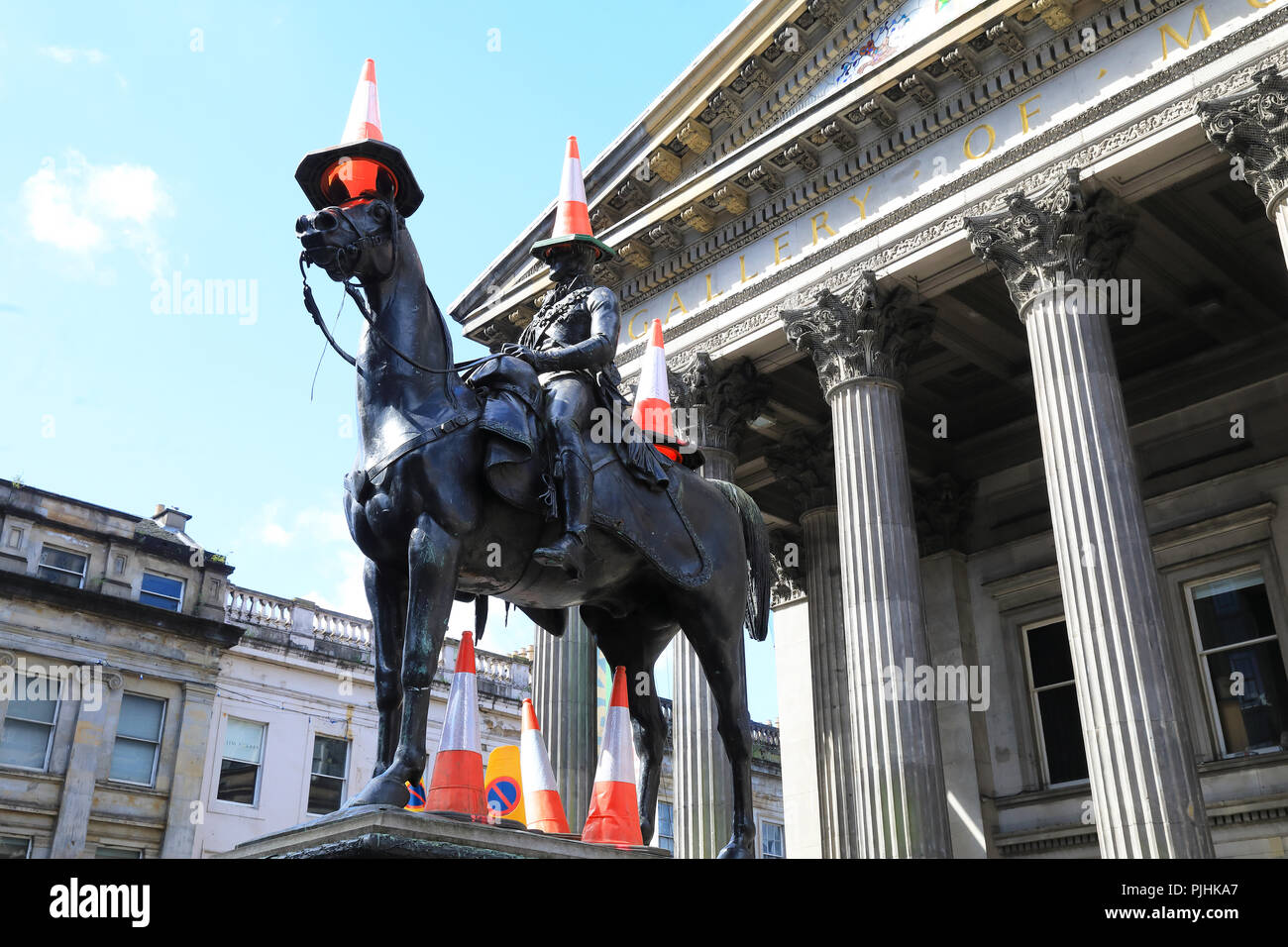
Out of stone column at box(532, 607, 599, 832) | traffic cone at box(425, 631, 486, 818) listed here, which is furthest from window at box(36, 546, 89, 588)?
traffic cone at box(425, 631, 486, 818)

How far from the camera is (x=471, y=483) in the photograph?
17.9 feet

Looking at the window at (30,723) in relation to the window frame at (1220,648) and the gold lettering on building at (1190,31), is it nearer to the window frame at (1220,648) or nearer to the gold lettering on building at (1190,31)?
the window frame at (1220,648)

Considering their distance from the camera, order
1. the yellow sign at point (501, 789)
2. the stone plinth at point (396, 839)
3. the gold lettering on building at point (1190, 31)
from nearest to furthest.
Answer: the stone plinth at point (396, 839) → the yellow sign at point (501, 789) → the gold lettering on building at point (1190, 31)

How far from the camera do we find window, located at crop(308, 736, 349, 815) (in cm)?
2945

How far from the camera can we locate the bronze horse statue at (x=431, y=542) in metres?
5.16

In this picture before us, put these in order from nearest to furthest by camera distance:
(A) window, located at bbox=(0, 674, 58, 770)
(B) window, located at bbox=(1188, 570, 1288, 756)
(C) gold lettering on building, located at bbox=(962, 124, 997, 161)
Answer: (C) gold lettering on building, located at bbox=(962, 124, 997, 161), (B) window, located at bbox=(1188, 570, 1288, 756), (A) window, located at bbox=(0, 674, 58, 770)

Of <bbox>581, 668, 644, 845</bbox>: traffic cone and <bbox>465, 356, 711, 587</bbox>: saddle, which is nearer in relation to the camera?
<bbox>465, 356, 711, 587</bbox>: saddle

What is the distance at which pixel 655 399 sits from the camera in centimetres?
754

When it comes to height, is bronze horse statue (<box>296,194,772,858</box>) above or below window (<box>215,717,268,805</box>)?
below

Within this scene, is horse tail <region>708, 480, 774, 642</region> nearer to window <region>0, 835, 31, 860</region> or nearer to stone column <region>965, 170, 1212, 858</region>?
stone column <region>965, 170, 1212, 858</region>

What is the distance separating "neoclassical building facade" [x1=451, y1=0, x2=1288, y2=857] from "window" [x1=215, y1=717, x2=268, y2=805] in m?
12.3

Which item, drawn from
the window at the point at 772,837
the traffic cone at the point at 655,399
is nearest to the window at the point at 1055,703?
the traffic cone at the point at 655,399

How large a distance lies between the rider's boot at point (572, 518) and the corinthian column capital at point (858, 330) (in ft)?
39.2
